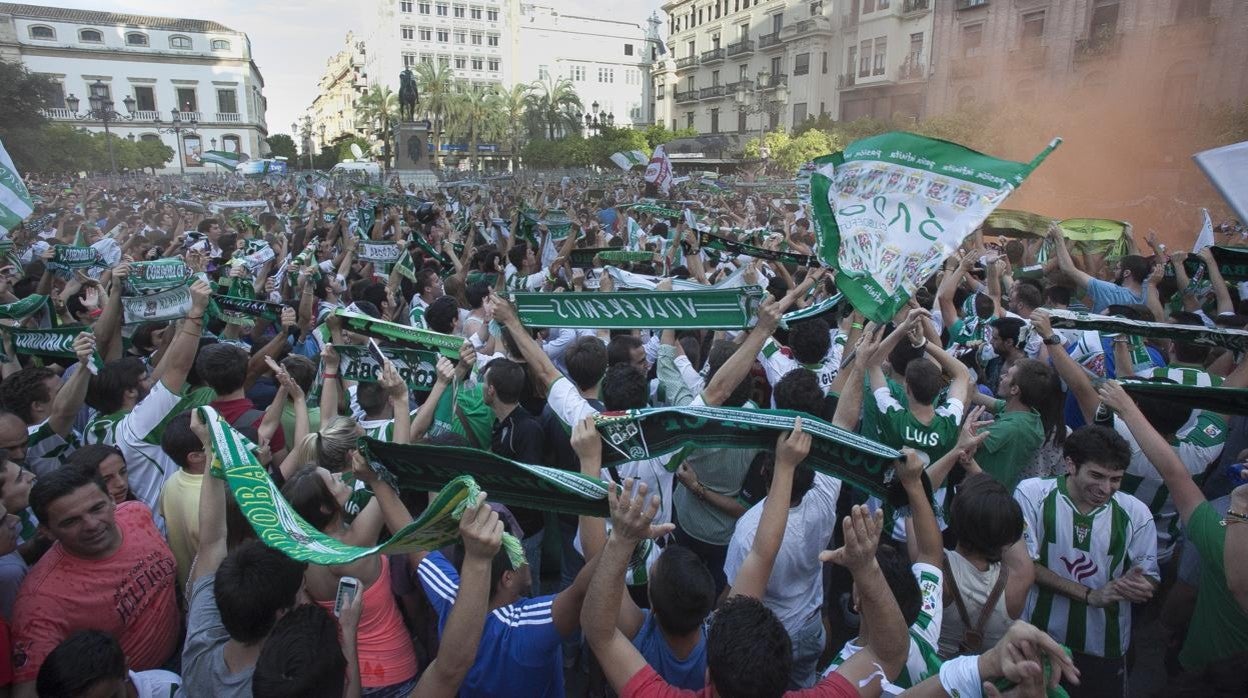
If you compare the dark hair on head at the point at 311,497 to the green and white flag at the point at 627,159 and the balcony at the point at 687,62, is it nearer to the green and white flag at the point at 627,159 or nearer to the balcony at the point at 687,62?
the green and white flag at the point at 627,159

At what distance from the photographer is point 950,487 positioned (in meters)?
4.20

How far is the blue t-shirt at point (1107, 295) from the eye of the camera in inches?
273

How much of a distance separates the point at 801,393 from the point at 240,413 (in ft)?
11.2

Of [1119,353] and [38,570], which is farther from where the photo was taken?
[1119,353]

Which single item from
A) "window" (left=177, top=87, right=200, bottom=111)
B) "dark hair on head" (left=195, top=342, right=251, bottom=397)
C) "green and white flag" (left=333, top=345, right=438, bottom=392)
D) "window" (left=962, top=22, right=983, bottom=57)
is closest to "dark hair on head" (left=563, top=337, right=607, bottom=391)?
"green and white flag" (left=333, top=345, right=438, bottom=392)

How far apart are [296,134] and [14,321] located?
489 feet

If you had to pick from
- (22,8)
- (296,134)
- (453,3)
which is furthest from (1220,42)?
(296,134)

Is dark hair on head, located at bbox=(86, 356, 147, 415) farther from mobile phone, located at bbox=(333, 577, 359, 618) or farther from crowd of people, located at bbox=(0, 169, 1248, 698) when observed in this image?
mobile phone, located at bbox=(333, 577, 359, 618)

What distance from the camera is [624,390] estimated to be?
13.2 feet

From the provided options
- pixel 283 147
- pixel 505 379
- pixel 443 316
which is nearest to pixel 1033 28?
pixel 443 316

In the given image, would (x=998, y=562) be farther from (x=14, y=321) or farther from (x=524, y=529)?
(x=14, y=321)

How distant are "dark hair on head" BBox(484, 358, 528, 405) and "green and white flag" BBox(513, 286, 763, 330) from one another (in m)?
0.30

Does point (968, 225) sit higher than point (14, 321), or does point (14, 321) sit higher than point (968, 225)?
point (968, 225)

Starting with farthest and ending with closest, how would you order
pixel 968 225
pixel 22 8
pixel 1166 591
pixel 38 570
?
pixel 22 8 → pixel 1166 591 → pixel 968 225 → pixel 38 570
